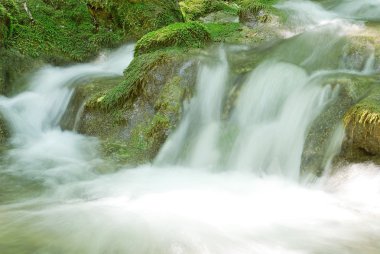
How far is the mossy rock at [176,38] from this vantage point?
721cm

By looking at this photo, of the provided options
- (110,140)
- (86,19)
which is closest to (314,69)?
(110,140)

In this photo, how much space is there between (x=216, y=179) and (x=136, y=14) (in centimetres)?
601

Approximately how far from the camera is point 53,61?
952 cm

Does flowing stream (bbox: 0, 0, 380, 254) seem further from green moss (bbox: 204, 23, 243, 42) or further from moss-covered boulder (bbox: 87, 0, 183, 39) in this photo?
moss-covered boulder (bbox: 87, 0, 183, 39)

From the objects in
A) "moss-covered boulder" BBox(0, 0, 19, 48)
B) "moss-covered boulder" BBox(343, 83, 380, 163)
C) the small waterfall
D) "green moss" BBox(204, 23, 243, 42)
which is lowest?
the small waterfall

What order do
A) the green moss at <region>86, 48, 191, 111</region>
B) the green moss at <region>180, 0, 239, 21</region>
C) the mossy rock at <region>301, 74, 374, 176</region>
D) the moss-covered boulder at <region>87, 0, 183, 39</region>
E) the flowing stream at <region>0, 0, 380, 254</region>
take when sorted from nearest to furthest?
1. the flowing stream at <region>0, 0, 380, 254</region>
2. the mossy rock at <region>301, 74, 374, 176</region>
3. the green moss at <region>86, 48, 191, 111</region>
4. the moss-covered boulder at <region>87, 0, 183, 39</region>
5. the green moss at <region>180, 0, 239, 21</region>

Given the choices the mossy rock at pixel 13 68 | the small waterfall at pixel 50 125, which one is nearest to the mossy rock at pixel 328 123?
the small waterfall at pixel 50 125

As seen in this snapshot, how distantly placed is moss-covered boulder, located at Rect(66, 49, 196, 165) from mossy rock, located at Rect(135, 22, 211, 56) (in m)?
0.32

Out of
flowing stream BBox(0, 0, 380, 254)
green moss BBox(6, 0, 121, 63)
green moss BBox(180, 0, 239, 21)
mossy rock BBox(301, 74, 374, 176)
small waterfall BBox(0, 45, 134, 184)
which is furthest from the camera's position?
green moss BBox(180, 0, 239, 21)

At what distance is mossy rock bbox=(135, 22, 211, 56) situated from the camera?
721 cm

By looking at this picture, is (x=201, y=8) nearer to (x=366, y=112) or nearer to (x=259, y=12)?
(x=259, y=12)

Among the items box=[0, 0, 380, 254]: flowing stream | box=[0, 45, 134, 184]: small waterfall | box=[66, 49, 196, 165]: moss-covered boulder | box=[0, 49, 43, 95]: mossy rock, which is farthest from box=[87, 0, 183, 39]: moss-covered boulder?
box=[66, 49, 196, 165]: moss-covered boulder

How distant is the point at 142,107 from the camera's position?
6.55 m

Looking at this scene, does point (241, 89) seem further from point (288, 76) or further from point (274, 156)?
point (274, 156)
